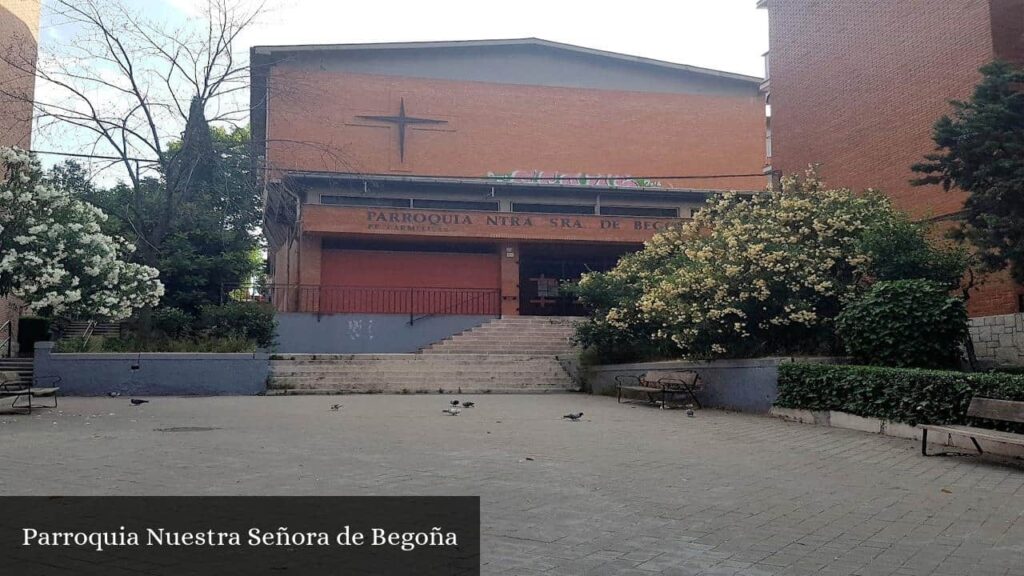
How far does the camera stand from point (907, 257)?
11.7 metres

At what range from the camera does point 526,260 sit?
28422 millimetres

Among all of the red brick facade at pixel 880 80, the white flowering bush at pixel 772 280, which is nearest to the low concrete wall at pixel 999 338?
the red brick facade at pixel 880 80

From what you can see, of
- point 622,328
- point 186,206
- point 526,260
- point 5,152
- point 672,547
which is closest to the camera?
point 672,547

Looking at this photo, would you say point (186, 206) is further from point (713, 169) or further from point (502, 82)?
point (713, 169)

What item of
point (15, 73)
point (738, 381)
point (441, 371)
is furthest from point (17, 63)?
point (738, 381)

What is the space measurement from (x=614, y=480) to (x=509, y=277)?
20043mm

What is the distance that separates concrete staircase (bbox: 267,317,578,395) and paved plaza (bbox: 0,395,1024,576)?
6.11 metres

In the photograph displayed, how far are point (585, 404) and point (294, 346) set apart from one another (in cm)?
1174

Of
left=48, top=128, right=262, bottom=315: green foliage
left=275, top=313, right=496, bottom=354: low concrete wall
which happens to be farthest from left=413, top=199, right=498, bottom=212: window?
left=48, top=128, right=262, bottom=315: green foliage

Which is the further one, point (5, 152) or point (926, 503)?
point (5, 152)

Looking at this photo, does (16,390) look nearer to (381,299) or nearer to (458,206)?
(381,299)

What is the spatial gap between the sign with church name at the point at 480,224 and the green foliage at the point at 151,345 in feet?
24.8

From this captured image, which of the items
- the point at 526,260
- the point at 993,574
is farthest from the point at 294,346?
the point at 993,574

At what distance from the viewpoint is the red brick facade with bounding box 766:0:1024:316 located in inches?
631
